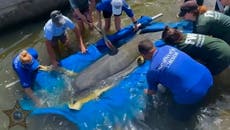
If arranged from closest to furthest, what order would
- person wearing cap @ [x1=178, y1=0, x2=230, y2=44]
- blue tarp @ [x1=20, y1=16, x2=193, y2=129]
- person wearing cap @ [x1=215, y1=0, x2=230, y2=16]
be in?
blue tarp @ [x1=20, y1=16, x2=193, y2=129] < person wearing cap @ [x1=178, y1=0, x2=230, y2=44] < person wearing cap @ [x1=215, y1=0, x2=230, y2=16]

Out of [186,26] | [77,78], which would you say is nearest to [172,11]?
[186,26]

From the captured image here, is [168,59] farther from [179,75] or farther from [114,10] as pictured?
[114,10]

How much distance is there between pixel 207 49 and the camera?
7133 mm

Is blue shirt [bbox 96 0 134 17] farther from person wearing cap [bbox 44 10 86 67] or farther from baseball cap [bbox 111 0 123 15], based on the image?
person wearing cap [bbox 44 10 86 67]

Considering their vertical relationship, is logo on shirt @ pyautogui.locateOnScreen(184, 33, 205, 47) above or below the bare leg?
above

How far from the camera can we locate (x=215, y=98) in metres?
7.71

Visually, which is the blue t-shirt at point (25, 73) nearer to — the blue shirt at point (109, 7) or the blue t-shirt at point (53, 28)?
the blue t-shirt at point (53, 28)

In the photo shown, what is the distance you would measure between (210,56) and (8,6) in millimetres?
5356

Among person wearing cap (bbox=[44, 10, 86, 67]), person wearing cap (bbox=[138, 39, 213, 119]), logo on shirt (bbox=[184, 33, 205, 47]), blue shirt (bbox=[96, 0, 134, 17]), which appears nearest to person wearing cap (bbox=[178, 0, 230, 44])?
logo on shirt (bbox=[184, 33, 205, 47])

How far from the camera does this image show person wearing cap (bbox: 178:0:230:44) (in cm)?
752

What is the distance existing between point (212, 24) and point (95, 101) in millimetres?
2573

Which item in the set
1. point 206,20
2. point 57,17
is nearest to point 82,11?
point 57,17

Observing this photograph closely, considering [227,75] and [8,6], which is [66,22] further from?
[227,75]

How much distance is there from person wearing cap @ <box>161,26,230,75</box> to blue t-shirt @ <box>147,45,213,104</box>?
602 mm
